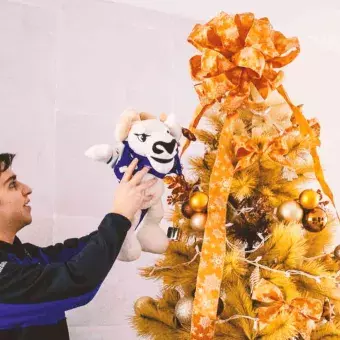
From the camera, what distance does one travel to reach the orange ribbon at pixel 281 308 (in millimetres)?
1156

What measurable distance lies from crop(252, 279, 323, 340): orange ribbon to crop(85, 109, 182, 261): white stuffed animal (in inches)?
11.2

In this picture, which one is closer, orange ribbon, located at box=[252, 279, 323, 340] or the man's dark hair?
orange ribbon, located at box=[252, 279, 323, 340]

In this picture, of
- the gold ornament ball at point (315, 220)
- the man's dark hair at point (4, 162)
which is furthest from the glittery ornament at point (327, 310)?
the man's dark hair at point (4, 162)

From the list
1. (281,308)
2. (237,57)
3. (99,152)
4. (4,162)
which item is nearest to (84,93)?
(4,162)

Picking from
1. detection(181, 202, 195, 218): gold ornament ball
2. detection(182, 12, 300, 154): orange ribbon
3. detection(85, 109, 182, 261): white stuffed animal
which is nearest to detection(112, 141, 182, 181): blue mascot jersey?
detection(85, 109, 182, 261): white stuffed animal

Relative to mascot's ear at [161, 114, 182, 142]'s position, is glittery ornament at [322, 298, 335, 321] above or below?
below

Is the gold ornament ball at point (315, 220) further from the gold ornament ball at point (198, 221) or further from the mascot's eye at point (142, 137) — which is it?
the mascot's eye at point (142, 137)

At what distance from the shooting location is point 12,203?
1.34 meters

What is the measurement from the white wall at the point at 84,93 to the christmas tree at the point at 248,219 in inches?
18.7

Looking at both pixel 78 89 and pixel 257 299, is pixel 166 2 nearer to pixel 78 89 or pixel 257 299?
pixel 78 89

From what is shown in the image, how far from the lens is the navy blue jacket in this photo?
3.75 ft

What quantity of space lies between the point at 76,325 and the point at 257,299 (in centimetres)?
78

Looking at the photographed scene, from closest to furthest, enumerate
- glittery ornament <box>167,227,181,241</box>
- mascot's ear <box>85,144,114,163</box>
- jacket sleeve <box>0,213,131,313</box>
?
1. jacket sleeve <box>0,213,131,313</box>
2. mascot's ear <box>85,144,114,163</box>
3. glittery ornament <box>167,227,181,241</box>

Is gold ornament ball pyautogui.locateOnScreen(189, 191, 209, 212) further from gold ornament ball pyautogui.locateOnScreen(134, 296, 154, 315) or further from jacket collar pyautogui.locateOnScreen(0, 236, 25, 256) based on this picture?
jacket collar pyautogui.locateOnScreen(0, 236, 25, 256)
